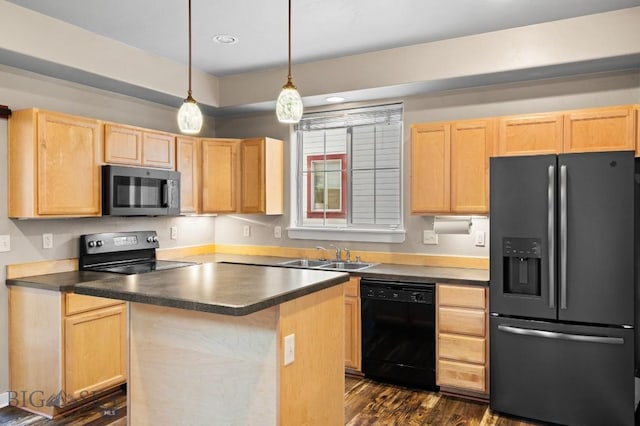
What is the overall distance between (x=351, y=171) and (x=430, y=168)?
1002 millimetres

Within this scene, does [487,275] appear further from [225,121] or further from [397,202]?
[225,121]

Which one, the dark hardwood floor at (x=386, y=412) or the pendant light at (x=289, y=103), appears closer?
the pendant light at (x=289, y=103)

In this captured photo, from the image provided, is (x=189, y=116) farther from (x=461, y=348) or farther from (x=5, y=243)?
(x=461, y=348)

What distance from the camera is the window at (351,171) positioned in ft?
14.1

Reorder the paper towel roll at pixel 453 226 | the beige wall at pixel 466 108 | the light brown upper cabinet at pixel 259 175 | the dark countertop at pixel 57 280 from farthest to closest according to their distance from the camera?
the light brown upper cabinet at pixel 259 175, the paper towel roll at pixel 453 226, the beige wall at pixel 466 108, the dark countertop at pixel 57 280

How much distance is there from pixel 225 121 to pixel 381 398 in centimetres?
324

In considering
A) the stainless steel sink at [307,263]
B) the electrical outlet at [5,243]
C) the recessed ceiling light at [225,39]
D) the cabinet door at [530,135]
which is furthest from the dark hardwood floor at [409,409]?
the recessed ceiling light at [225,39]

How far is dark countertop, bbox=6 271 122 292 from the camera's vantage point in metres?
3.01

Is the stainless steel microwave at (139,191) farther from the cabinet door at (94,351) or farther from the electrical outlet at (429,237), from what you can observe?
the electrical outlet at (429,237)

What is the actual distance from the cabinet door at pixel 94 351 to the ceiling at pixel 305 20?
1.99 metres

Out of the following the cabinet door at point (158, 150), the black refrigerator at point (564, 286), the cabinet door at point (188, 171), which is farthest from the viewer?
the cabinet door at point (188, 171)

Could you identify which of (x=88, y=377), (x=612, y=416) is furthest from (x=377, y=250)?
(x=88, y=377)

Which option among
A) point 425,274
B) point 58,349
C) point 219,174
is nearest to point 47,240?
point 58,349

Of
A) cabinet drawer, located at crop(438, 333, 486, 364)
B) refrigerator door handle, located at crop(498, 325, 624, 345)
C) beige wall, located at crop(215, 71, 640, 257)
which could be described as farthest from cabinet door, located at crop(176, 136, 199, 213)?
refrigerator door handle, located at crop(498, 325, 624, 345)
